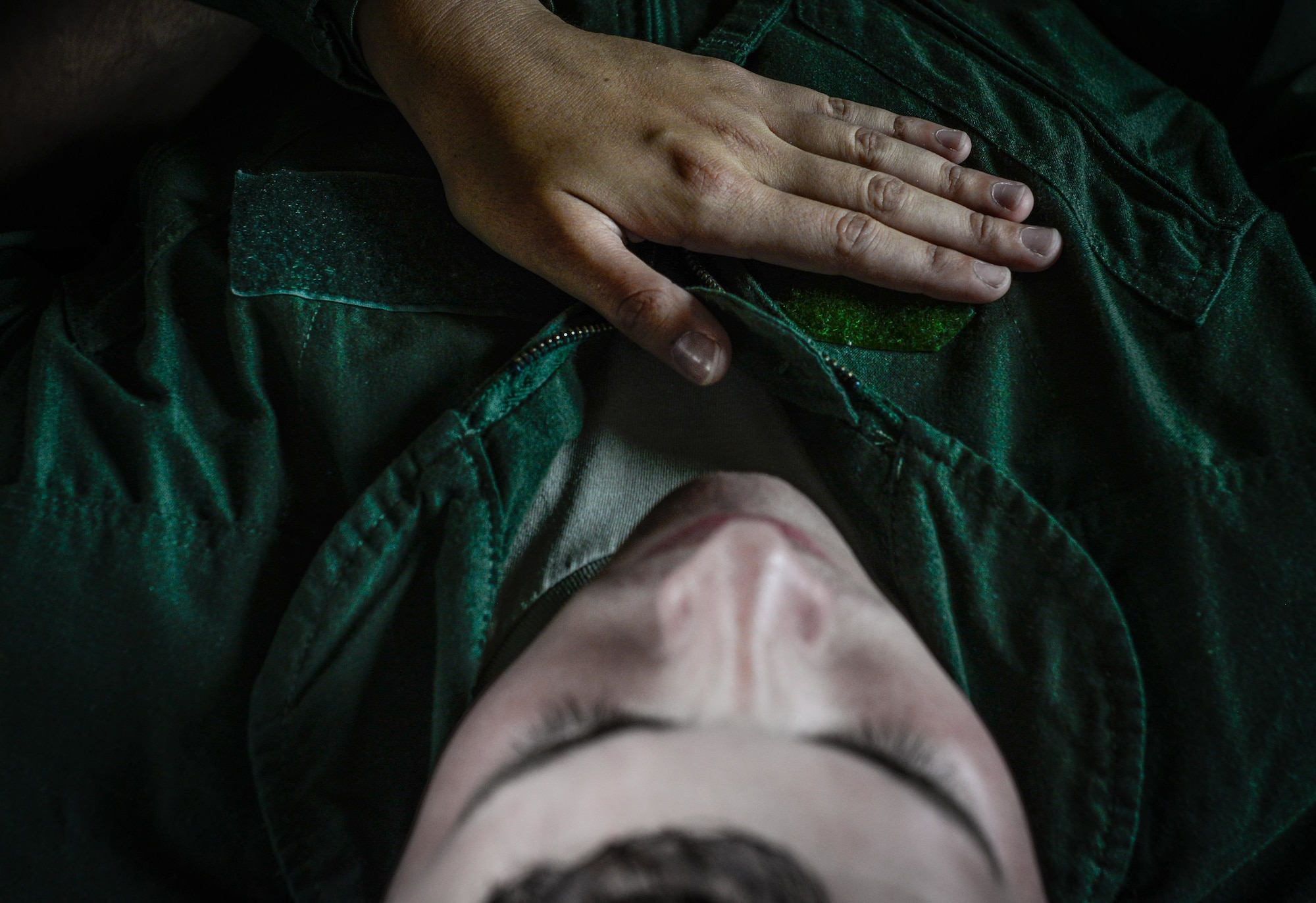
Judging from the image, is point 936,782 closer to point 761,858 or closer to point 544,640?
point 761,858

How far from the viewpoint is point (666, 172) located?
613mm

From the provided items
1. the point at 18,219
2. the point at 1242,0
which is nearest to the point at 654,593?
the point at 18,219

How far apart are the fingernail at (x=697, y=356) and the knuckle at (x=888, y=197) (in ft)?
0.51

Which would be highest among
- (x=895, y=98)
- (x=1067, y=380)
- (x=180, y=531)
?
(x=895, y=98)

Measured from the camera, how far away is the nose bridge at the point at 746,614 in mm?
413

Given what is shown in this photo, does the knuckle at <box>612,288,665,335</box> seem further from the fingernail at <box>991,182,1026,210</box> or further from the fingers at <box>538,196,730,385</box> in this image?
the fingernail at <box>991,182,1026,210</box>

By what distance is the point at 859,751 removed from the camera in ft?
1.31

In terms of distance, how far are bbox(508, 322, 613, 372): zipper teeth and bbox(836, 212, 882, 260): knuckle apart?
16cm

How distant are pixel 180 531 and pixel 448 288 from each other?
22cm

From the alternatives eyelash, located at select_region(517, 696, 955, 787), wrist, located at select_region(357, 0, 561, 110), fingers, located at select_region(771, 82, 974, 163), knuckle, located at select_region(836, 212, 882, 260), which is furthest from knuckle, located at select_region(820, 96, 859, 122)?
eyelash, located at select_region(517, 696, 955, 787)

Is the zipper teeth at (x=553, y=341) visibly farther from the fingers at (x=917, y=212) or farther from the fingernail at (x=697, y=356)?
the fingers at (x=917, y=212)

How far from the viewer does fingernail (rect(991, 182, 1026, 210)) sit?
1.96ft

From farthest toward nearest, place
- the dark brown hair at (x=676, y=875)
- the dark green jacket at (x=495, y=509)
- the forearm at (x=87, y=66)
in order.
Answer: the forearm at (x=87, y=66)
the dark green jacket at (x=495, y=509)
the dark brown hair at (x=676, y=875)

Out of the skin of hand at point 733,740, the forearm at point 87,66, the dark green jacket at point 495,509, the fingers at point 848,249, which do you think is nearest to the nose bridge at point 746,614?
the skin of hand at point 733,740
